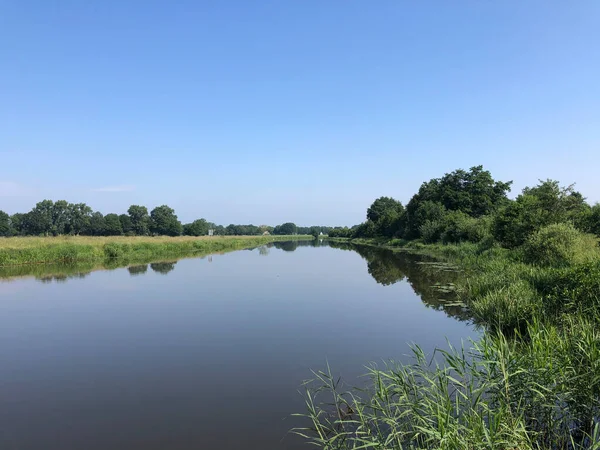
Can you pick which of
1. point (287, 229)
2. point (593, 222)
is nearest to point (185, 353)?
point (593, 222)

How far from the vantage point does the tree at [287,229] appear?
638 feet

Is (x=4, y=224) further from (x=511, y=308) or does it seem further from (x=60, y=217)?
(x=511, y=308)

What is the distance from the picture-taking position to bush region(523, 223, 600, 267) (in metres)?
13.2

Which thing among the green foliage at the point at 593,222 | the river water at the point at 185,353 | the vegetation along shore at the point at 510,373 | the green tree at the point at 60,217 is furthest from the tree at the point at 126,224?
the green foliage at the point at 593,222

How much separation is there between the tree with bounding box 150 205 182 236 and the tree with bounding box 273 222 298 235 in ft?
330

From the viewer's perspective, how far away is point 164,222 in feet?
303

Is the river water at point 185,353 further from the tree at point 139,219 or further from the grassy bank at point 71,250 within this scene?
the tree at point 139,219

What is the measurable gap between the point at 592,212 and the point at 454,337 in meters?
19.7

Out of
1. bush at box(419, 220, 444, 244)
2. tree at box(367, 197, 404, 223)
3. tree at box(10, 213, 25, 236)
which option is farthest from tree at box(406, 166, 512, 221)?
tree at box(10, 213, 25, 236)

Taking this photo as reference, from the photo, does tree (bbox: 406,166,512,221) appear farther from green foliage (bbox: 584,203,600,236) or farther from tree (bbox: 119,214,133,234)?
tree (bbox: 119,214,133,234)

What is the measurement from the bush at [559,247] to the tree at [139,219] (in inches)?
3651

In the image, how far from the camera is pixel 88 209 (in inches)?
3423

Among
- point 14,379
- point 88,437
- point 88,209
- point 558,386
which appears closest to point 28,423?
point 88,437

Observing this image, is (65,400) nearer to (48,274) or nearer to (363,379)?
(363,379)
